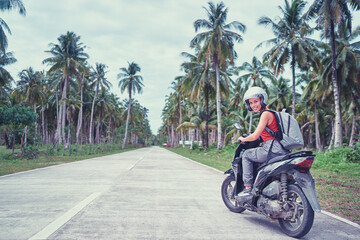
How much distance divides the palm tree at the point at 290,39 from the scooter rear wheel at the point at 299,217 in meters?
22.1

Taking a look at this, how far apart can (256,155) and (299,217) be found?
0.97 metres

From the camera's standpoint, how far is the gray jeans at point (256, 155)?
3.88 meters

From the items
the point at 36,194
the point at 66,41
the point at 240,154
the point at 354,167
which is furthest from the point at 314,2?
the point at 66,41

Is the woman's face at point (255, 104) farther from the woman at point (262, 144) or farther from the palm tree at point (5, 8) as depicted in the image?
the palm tree at point (5, 8)

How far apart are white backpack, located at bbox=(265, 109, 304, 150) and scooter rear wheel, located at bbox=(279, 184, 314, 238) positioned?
0.55 m

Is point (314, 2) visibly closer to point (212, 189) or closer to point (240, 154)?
point (212, 189)

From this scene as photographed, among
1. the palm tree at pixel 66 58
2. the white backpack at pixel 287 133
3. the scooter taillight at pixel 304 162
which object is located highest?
the palm tree at pixel 66 58

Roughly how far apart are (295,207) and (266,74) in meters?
34.3

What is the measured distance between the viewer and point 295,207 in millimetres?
3527

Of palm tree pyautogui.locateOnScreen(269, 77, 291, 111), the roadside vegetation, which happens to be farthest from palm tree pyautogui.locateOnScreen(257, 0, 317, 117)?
palm tree pyautogui.locateOnScreen(269, 77, 291, 111)

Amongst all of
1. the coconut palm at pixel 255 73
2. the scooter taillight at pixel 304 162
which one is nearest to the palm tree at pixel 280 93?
the coconut palm at pixel 255 73

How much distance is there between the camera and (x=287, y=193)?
12.0 ft

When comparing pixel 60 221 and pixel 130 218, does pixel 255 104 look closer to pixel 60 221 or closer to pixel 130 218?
pixel 130 218

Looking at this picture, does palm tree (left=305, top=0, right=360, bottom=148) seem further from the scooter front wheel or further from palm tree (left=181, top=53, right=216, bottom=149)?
the scooter front wheel
